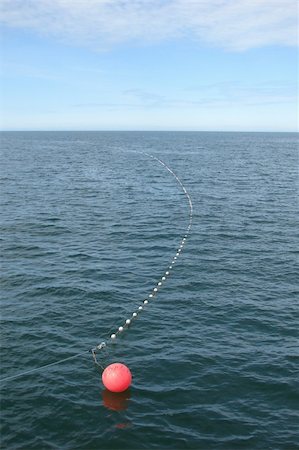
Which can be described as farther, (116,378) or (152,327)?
(152,327)

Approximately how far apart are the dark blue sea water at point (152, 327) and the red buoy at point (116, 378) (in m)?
0.53

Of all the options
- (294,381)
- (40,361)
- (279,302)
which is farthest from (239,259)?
(40,361)

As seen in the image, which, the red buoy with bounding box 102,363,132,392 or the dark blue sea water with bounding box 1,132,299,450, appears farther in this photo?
the red buoy with bounding box 102,363,132,392

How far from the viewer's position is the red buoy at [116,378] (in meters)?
20.8

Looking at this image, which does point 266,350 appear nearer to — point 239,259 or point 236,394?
point 236,394

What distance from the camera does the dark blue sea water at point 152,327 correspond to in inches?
757

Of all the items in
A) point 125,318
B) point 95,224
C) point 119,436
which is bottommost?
point 119,436

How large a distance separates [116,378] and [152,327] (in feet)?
23.1

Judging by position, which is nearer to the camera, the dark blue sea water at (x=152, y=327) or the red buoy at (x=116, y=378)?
the dark blue sea water at (x=152, y=327)

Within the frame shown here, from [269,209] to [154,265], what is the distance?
1064 inches

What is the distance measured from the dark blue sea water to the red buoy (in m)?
0.53

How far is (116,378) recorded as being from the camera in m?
20.8

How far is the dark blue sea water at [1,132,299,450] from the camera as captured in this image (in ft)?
63.1

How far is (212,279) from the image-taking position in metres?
34.6
